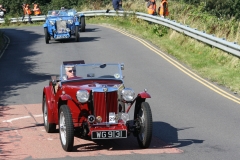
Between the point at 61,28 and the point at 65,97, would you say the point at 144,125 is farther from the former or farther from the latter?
the point at 61,28

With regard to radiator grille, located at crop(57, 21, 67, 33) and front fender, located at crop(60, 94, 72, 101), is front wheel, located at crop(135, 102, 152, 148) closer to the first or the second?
front fender, located at crop(60, 94, 72, 101)

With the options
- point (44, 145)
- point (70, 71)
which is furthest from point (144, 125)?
point (70, 71)

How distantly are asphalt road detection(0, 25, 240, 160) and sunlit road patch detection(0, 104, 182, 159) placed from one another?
0.71 feet

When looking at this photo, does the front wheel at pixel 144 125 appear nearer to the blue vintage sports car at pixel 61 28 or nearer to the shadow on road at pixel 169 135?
the shadow on road at pixel 169 135

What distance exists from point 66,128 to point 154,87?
7.68m

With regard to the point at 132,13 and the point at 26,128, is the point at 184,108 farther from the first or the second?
the point at 132,13

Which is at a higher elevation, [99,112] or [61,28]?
[99,112]

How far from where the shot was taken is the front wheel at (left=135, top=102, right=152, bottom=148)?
10.2 meters

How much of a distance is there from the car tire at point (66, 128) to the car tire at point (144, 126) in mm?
1268

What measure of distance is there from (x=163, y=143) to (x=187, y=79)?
309 inches

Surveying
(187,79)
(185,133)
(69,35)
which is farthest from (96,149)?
(69,35)

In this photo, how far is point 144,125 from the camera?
1037 cm

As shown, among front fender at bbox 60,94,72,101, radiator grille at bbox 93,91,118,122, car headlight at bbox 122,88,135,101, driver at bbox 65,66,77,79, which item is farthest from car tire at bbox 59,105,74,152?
driver at bbox 65,66,77,79

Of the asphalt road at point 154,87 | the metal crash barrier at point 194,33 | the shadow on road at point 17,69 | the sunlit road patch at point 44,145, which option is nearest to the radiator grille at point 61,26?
the asphalt road at point 154,87
